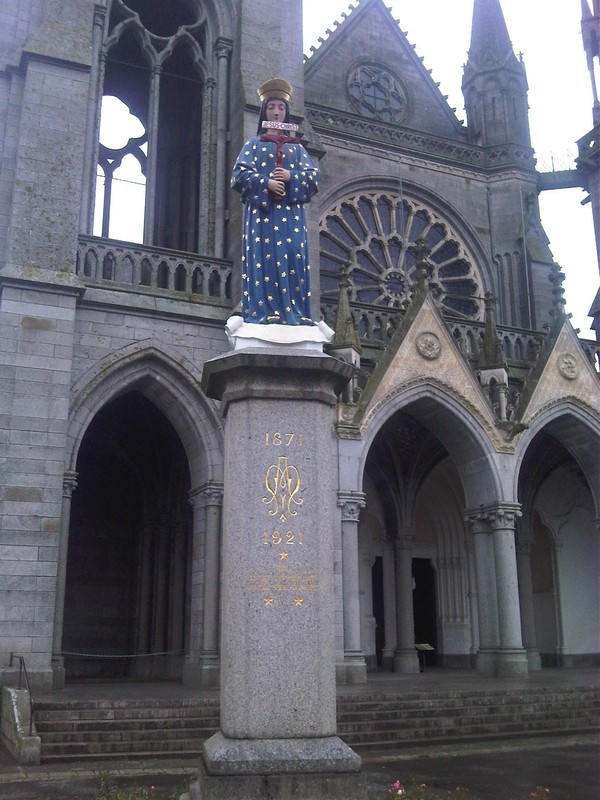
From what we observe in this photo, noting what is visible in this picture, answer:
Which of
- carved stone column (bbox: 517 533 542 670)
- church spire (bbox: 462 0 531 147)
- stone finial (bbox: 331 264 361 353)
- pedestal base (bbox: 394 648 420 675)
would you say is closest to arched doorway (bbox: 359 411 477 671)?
pedestal base (bbox: 394 648 420 675)

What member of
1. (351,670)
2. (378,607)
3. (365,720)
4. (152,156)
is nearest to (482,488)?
(351,670)

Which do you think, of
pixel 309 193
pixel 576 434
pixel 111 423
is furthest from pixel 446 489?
pixel 309 193

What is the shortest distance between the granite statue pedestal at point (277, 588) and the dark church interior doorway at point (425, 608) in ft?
54.4

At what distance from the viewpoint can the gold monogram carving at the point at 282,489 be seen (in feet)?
22.6

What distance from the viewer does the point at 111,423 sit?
2067 centimetres

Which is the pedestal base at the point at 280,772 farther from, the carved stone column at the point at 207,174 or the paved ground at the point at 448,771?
the carved stone column at the point at 207,174

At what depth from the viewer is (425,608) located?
22828 mm

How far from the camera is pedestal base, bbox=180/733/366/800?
6.06m

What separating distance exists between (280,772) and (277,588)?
1303 mm

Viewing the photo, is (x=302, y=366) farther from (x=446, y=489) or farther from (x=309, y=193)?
(x=446, y=489)

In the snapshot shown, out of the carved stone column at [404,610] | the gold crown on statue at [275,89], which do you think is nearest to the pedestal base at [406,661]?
the carved stone column at [404,610]

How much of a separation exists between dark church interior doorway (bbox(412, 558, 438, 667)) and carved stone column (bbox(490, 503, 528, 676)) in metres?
5.53

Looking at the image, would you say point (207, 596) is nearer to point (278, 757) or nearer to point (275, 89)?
point (278, 757)

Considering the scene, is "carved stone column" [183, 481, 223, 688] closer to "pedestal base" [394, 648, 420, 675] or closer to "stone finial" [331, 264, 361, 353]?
"stone finial" [331, 264, 361, 353]
